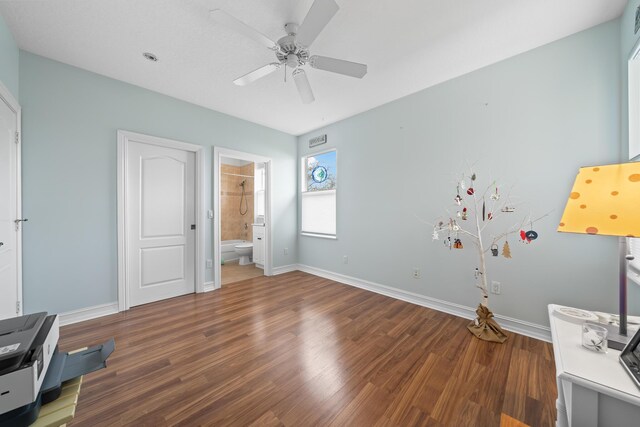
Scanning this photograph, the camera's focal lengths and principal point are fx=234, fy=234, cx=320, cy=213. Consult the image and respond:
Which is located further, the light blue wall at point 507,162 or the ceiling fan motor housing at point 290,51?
the light blue wall at point 507,162

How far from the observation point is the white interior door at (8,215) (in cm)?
183

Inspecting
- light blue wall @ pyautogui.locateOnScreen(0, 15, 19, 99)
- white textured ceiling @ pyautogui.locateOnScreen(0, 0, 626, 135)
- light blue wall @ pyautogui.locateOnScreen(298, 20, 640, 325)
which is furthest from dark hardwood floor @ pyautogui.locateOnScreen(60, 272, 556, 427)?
white textured ceiling @ pyautogui.locateOnScreen(0, 0, 626, 135)

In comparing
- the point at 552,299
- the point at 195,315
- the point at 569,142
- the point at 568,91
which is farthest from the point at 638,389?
the point at 195,315

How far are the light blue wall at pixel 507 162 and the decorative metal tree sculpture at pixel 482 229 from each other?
0.29 feet

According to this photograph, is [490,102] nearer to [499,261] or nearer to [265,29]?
[499,261]

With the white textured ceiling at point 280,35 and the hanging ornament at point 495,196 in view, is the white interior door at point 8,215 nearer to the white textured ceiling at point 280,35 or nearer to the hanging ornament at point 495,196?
the white textured ceiling at point 280,35

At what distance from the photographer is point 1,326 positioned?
764 millimetres

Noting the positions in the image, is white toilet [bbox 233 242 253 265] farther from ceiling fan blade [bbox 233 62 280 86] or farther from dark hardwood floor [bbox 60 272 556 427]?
ceiling fan blade [bbox 233 62 280 86]

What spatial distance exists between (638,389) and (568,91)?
2320 mm

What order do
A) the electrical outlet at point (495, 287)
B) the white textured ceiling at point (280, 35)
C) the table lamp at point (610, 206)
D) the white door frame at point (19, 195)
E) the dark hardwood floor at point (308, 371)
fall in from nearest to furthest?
the table lamp at point (610, 206)
the dark hardwood floor at point (308, 371)
the white textured ceiling at point (280, 35)
the white door frame at point (19, 195)
the electrical outlet at point (495, 287)

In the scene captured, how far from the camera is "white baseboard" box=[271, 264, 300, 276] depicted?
4285 mm

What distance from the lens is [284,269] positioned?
14.5ft

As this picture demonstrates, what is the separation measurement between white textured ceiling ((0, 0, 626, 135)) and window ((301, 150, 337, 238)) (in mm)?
1453

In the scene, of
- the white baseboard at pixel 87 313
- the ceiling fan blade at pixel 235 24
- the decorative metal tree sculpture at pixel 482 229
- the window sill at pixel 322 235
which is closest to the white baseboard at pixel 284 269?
the window sill at pixel 322 235
